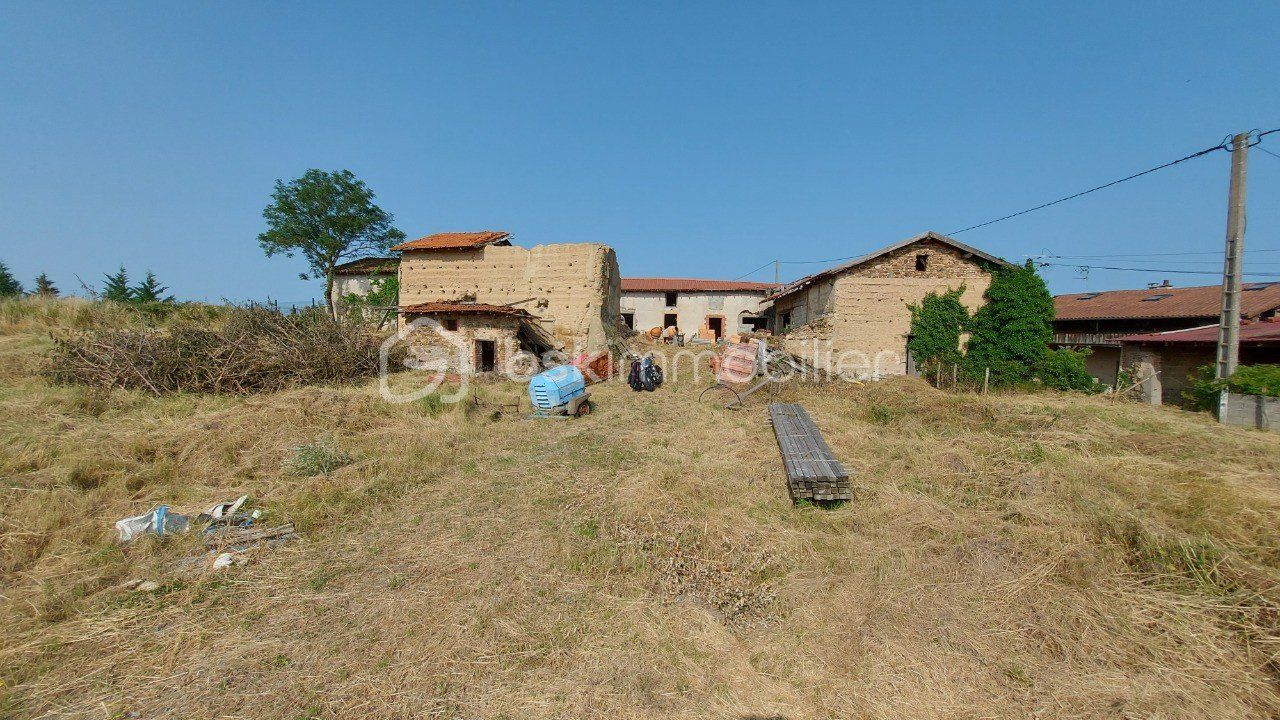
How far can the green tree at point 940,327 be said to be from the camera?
52.0 ft

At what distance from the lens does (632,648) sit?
341 centimetres

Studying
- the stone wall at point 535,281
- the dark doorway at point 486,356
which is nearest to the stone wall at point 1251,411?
the stone wall at point 535,281

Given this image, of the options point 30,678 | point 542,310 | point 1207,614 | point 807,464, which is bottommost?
point 30,678

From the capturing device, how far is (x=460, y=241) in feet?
60.0

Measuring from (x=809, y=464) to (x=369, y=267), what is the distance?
3019cm

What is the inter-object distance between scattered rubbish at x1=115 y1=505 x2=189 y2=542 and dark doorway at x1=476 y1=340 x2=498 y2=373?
11.4m

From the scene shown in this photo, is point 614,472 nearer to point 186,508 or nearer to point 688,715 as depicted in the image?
point 688,715

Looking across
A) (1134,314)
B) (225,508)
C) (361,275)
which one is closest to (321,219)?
(361,275)

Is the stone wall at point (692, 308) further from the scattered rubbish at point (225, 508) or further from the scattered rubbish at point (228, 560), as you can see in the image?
the scattered rubbish at point (228, 560)

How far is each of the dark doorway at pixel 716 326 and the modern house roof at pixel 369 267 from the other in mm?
21077

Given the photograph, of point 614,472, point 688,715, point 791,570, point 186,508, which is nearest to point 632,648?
point 688,715

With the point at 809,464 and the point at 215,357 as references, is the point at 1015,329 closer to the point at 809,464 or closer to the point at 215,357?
the point at 809,464

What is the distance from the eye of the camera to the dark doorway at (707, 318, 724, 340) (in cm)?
3219

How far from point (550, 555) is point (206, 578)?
325 centimetres
